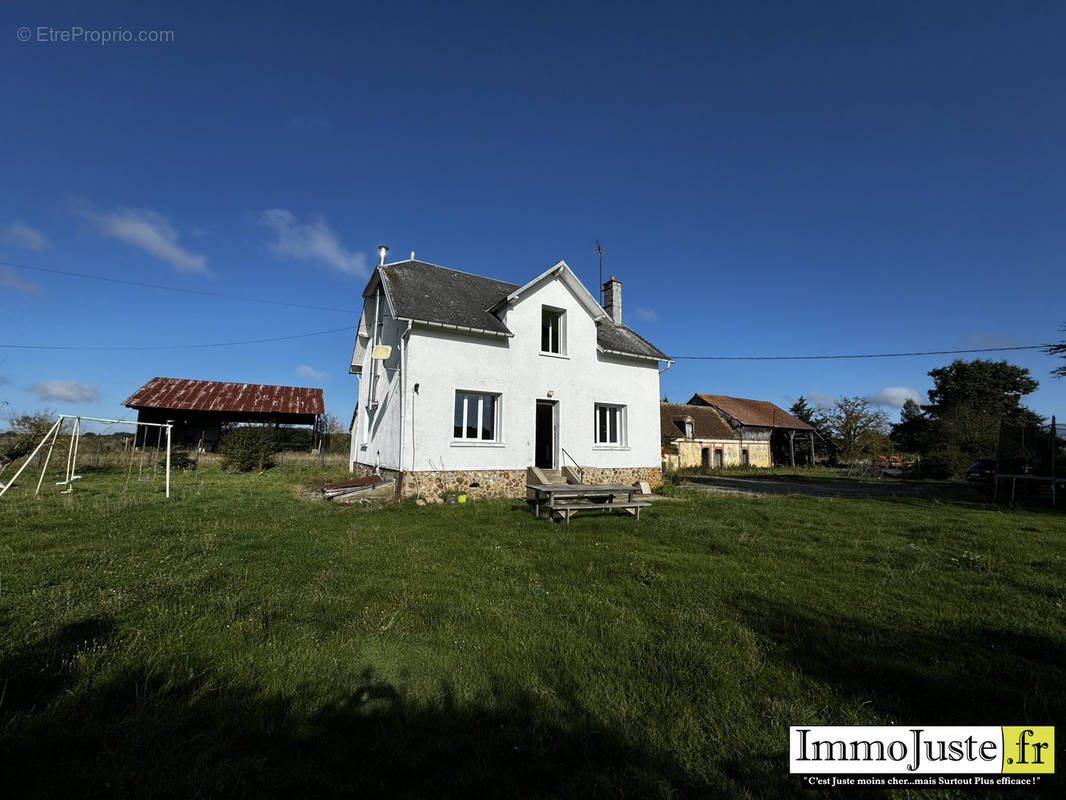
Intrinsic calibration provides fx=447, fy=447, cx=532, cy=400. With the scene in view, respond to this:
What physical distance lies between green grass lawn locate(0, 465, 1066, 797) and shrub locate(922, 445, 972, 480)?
2868cm

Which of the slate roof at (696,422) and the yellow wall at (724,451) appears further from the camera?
the slate roof at (696,422)

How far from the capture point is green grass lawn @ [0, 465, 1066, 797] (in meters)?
2.45

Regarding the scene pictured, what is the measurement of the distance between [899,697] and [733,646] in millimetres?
1099

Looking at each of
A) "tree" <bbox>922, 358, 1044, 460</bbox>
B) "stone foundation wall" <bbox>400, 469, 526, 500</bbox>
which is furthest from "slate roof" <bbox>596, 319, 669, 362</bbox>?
"tree" <bbox>922, 358, 1044, 460</bbox>

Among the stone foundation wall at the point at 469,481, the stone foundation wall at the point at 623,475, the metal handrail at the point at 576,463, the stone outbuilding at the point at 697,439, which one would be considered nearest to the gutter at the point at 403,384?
the stone foundation wall at the point at 469,481

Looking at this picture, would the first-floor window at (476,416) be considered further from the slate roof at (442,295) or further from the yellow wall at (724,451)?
the yellow wall at (724,451)

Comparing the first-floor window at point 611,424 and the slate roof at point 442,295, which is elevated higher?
the slate roof at point 442,295

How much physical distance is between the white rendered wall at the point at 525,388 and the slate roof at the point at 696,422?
1527 centimetres

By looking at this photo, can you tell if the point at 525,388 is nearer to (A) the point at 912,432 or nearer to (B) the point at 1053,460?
(B) the point at 1053,460

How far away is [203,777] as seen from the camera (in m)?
2.30

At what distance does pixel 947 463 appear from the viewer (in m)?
29.4

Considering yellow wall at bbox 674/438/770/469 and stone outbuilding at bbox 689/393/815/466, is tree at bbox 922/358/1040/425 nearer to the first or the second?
stone outbuilding at bbox 689/393/815/466

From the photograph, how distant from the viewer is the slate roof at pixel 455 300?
13406mm

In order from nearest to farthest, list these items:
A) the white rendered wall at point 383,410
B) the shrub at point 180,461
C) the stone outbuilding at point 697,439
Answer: the white rendered wall at point 383,410, the shrub at point 180,461, the stone outbuilding at point 697,439
